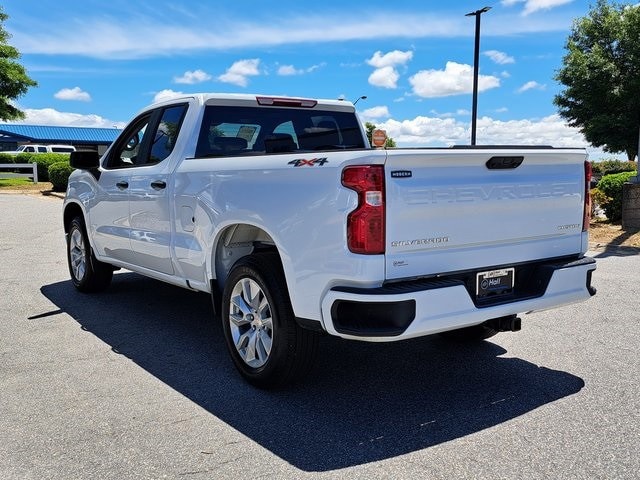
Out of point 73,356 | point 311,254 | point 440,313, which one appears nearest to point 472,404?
point 440,313

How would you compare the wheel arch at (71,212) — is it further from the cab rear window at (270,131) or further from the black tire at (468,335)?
the black tire at (468,335)

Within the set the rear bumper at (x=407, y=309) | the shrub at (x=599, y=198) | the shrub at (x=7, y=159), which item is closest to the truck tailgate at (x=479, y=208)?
the rear bumper at (x=407, y=309)

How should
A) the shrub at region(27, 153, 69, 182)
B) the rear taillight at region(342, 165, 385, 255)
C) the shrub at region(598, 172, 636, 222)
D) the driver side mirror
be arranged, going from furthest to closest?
the shrub at region(27, 153, 69, 182)
the shrub at region(598, 172, 636, 222)
the driver side mirror
the rear taillight at region(342, 165, 385, 255)

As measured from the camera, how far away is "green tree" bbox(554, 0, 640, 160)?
27.0 metres

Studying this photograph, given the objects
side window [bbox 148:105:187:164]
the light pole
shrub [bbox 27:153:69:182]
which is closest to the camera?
side window [bbox 148:105:187:164]

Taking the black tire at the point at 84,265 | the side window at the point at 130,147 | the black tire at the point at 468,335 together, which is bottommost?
the black tire at the point at 468,335

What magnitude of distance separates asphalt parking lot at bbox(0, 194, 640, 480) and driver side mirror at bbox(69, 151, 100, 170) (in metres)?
1.53

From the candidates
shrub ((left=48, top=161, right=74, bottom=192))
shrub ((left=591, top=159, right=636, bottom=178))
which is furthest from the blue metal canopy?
shrub ((left=591, top=159, right=636, bottom=178))

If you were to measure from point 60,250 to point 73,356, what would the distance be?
6.49 meters

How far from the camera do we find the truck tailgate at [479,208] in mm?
3502

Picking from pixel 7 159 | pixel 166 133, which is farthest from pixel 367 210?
pixel 7 159

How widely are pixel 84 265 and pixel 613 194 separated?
11.6m

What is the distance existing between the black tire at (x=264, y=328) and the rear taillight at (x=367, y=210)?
757 millimetres

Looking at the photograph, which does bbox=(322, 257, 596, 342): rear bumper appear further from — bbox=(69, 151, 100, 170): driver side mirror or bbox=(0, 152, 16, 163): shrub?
bbox=(0, 152, 16, 163): shrub
